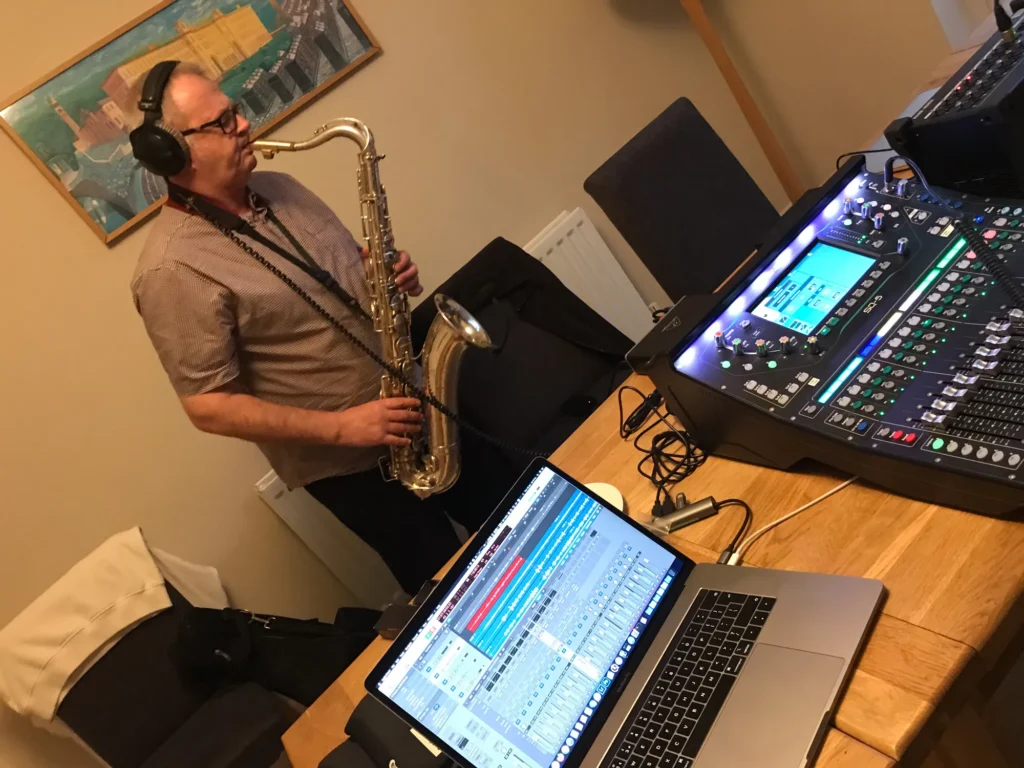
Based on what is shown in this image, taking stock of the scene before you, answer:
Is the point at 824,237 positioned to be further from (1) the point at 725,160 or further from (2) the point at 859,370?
(1) the point at 725,160

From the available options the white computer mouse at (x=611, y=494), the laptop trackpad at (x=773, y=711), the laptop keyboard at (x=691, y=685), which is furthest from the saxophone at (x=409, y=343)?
the laptop trackpad at (x=773, y=711)

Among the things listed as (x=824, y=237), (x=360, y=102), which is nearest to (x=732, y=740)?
(x=824, y=237)

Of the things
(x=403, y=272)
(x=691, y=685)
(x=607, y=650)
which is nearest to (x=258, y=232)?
(x=403, y=272)

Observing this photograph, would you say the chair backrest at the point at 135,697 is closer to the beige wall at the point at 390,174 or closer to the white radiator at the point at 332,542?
the beige wall at the point at 390,174

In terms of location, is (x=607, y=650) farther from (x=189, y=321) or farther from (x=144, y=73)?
(x=144, y=73)

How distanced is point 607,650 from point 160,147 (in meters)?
1.34

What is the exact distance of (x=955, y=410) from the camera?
99 centimetres

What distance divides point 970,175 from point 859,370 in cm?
40

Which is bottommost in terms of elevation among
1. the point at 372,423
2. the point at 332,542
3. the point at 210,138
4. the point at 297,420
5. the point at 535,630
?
the point at 332,542

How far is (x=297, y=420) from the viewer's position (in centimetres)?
184

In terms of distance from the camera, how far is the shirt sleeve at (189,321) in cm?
172

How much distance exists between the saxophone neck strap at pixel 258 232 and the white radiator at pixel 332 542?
0.85m

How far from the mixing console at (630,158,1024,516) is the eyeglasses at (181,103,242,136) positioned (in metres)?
1.09

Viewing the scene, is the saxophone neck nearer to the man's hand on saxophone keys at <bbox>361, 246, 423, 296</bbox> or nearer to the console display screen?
the man's hand on saxophone keys at <bbox>361, 246, 423, 296</bbox>
